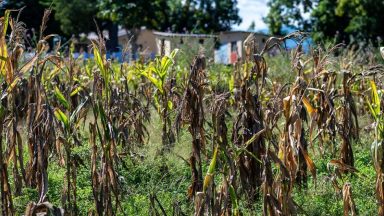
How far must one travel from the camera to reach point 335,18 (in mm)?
28172

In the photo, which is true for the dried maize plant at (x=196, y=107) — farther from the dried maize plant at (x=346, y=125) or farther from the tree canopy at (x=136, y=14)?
the tree canopy at (x=136, y=14)

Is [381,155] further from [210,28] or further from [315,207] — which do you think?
[210,28]

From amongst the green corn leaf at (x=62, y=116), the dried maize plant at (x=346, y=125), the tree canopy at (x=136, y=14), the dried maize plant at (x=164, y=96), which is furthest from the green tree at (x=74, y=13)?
the green corn leaf at (x=62, y=116)

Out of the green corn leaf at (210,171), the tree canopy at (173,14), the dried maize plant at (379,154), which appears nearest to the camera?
the green corn leaf at (210,171)

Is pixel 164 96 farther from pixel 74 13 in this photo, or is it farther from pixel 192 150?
pixel 74 13

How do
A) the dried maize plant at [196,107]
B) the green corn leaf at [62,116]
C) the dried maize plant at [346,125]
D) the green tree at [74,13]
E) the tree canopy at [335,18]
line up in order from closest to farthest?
1. the green corn leaf at [62,116]
2. the dried maize plant at [196,107]
3. the dried maize plant at [346,125]
4. the tree canopy at [335,18]
5. the green tree at [74,13]

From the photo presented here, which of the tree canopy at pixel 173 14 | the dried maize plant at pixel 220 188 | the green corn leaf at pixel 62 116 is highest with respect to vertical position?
the tree canopy at pixel 173 14

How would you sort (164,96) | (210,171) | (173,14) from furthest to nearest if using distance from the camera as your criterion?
(173,14) → (164,96) → (210,171)

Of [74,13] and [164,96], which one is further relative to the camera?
[74,13]

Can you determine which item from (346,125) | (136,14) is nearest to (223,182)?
(346,125)

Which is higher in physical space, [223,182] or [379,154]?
[379,154]

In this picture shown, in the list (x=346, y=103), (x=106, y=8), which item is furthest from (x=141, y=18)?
(x=346, y=103)

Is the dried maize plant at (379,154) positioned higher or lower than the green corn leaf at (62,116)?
lower

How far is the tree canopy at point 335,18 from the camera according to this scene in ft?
84.7
